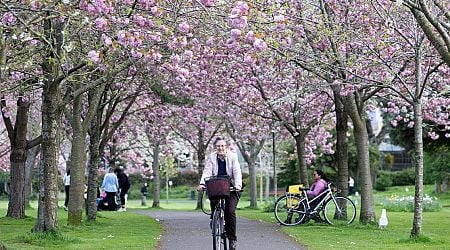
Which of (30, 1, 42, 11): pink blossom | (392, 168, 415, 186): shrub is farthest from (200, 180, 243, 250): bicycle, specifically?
(392, 168, 415, 186): shrub

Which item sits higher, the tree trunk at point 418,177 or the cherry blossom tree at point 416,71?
the cherry blossom tree at point 416,71

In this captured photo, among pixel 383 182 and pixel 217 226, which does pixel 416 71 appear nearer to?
pixel 217 226

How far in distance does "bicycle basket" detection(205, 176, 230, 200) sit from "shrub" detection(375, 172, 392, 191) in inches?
1847

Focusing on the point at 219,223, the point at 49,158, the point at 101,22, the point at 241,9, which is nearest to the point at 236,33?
the point at 241,9

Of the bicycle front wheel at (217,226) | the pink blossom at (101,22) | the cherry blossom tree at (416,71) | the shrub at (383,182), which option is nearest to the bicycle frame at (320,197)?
the cherry blossom tree at (416,71)

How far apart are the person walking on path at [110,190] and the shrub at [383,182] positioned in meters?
31.1

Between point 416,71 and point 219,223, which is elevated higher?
point 416,71

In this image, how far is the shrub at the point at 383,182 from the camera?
56812 millimetres

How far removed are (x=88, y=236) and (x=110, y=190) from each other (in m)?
13.4

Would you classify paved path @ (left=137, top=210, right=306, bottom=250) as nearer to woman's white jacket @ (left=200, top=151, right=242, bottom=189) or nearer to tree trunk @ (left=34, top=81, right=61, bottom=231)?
woman's white jacket @ (left=200, top=151, right=242, bottom=189)

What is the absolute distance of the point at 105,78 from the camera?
49.6 feet

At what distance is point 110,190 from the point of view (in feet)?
94.9

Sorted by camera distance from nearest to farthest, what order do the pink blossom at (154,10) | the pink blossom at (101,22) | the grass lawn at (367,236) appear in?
the pink blossom at (101,22), the pink blossom at (154,10), the grass lawn at (367,236)

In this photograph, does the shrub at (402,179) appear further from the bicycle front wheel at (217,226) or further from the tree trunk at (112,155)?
the bicycle front wheel at (217,226)
